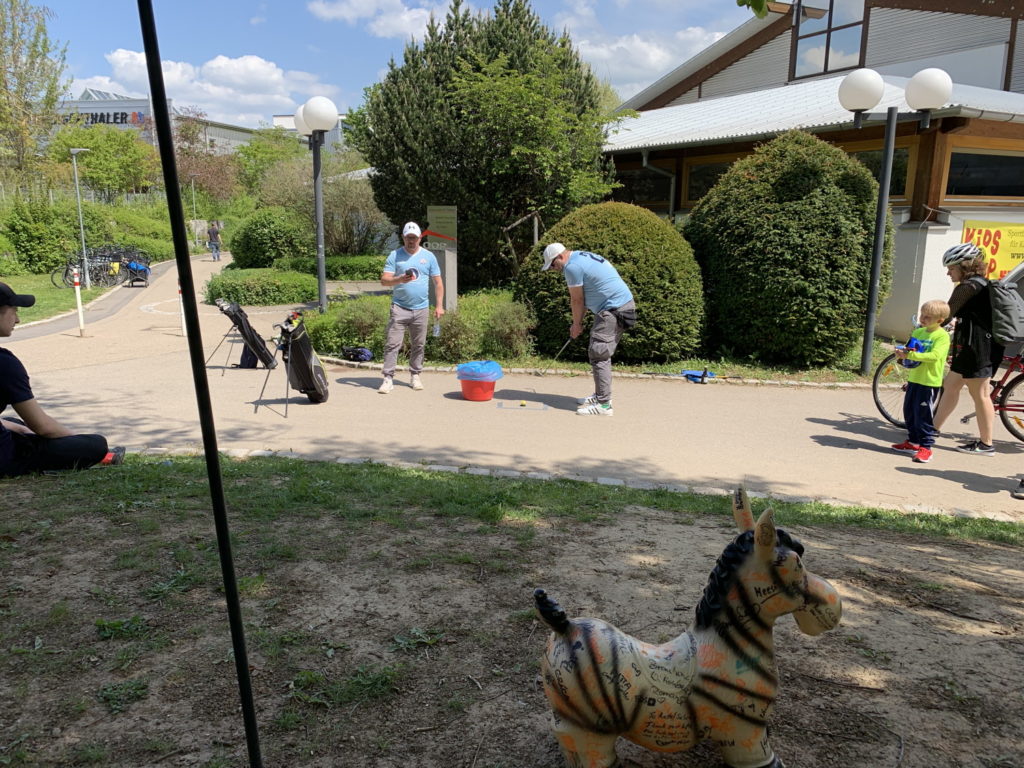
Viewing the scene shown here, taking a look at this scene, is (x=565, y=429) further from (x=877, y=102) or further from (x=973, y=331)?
(x=877, y=102)

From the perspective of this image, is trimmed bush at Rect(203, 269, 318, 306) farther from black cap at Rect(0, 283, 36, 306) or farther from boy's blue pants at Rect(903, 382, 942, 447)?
boy's blue pants at Rect(903, 382, 942, 447)

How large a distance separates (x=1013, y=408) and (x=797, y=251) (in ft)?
12.1

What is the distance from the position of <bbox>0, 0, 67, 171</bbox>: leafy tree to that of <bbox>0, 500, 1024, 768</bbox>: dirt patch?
30.8 m

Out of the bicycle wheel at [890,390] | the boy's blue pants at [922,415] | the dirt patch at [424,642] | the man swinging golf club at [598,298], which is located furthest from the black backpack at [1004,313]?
the man swinging golf club at [598,298]

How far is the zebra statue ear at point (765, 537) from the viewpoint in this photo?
195cm

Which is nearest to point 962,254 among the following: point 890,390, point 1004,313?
point 1004,313

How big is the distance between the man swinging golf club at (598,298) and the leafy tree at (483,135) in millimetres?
7702

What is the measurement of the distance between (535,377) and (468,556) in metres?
6.32

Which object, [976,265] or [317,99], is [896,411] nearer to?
[976,265]

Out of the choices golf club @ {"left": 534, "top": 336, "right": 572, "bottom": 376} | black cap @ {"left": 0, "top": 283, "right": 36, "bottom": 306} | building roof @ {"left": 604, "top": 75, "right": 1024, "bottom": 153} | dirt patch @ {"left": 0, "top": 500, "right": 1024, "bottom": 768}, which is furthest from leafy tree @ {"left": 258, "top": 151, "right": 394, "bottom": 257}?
dirt patch @ {"left": 0, "top": 500, "right": 1024, "bottom": 768}

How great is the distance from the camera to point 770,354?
10.6 m

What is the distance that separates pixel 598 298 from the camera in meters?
7.78

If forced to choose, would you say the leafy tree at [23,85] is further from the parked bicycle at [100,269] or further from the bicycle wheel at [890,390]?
the bicycle wheel at [890,390]

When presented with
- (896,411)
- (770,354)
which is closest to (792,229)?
(770,354)
